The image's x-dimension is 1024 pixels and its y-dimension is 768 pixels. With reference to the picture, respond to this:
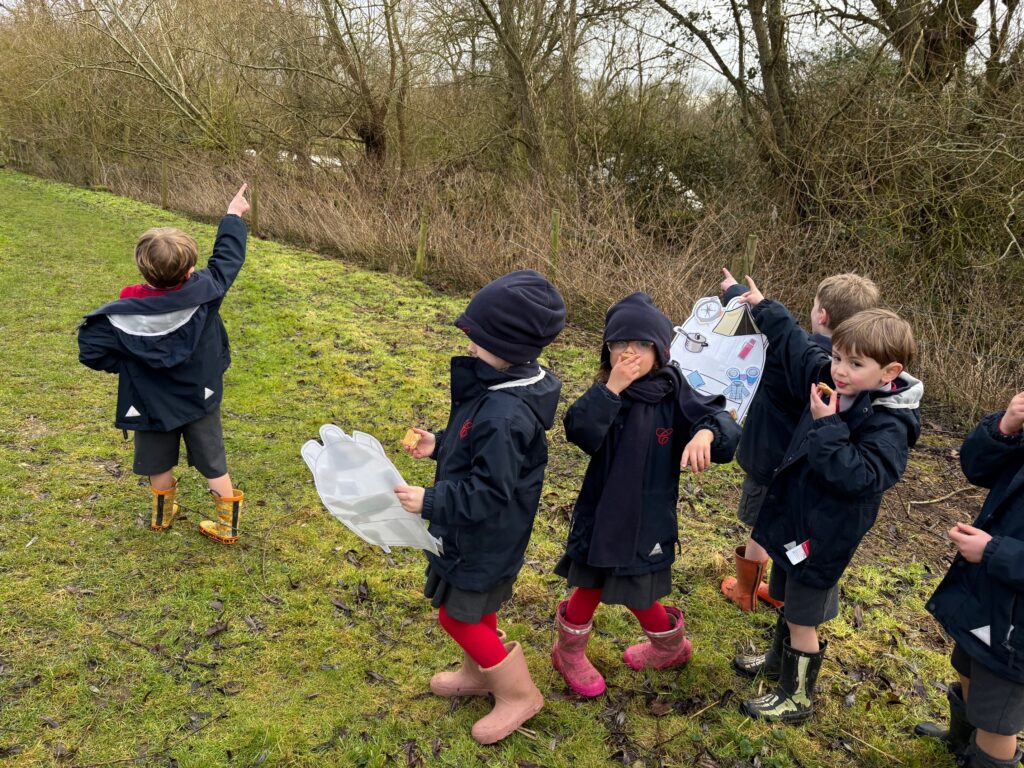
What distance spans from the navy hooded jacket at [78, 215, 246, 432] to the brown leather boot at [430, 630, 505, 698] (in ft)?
5.86

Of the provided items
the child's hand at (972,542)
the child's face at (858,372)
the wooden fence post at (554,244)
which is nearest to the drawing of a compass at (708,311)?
the child's face at (858,372)

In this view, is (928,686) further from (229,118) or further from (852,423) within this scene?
(229,118)

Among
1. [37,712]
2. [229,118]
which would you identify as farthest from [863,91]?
[229,118]

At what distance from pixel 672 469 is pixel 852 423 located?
654 millimetres

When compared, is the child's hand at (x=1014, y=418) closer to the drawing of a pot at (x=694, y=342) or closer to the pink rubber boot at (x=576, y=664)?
the drawing of a pot at (x=694, y=342)

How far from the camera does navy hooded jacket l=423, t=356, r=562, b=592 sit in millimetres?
2189

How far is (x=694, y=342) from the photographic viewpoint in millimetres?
3707

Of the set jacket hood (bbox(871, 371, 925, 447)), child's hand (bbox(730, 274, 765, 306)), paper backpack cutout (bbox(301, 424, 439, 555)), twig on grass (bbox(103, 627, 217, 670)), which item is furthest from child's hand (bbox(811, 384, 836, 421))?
twig on grass (bbox(103, 627, 217, 670))

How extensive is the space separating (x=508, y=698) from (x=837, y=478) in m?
1.46

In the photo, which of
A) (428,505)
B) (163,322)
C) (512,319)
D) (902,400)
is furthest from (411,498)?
(163,322)

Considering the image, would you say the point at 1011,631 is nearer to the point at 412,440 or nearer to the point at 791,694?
the point at 791,694

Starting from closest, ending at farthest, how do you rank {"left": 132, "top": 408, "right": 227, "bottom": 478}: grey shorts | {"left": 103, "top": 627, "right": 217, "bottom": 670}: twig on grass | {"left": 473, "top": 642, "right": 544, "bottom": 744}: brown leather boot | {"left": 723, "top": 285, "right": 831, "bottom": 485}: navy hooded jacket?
{"left": 473, "top": 642, "right": 544, "bottom": 744}: brown leather boot
{"left": 103, "top": 627, "right": 217, "bottom": 670}: twig on grass
{"left": 723, "top": 285, "right": 831, "bottom": 485}: navy hooded jacket
{"left": 132, "top": 408, "right": 227, "bottom": 478}: grey shorts

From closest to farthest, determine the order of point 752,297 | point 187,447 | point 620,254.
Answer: point 752,297, point 187,447, point 620,254

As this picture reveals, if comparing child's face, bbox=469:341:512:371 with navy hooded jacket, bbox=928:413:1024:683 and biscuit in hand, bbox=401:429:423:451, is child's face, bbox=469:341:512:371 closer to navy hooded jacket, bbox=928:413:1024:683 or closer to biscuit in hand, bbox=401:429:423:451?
biscuit in hand, bbox=401:429:423:451
